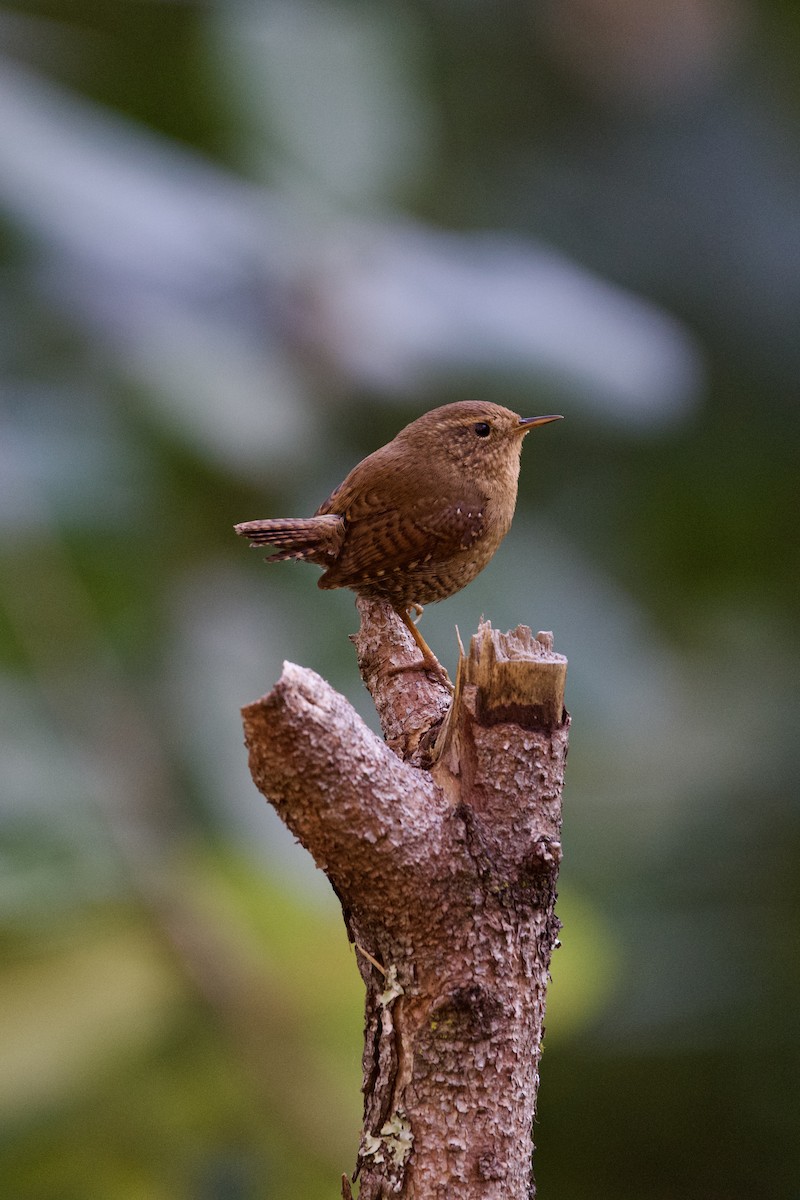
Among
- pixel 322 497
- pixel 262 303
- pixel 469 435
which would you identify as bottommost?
pixel 469 435

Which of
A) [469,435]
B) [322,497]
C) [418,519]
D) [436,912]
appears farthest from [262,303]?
[436,912]

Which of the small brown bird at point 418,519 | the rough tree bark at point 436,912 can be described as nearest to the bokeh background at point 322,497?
the small brown bird at point 418,519

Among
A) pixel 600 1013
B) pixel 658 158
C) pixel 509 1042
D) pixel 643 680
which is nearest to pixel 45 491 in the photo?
pixel 643 680

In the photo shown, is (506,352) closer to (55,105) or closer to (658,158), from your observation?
(55,105)

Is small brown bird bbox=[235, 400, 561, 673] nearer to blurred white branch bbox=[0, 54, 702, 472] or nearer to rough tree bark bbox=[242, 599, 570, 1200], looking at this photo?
rough tree bark bbox=[242, 599, 570, 1200]

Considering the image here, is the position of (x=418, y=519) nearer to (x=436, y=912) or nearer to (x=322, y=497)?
(x=436, y=912)

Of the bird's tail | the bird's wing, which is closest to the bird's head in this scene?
the bird's wing
